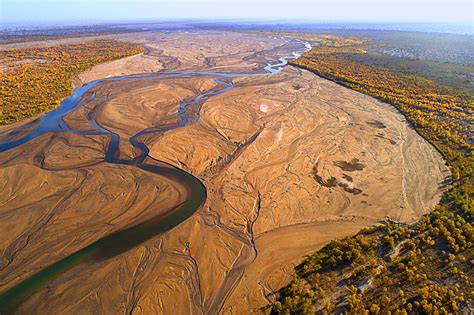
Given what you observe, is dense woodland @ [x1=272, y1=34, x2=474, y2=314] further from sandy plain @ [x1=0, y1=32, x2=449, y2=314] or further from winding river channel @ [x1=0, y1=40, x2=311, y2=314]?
winding river channel @ [x1=0, y1=40, x2=311, y2=314]

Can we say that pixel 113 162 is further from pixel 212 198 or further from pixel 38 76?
pixel 38 76

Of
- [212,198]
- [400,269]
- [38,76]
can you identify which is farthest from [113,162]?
[38,76]

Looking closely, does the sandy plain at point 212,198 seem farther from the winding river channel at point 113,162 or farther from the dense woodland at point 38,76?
the dense woodland at point 38,76

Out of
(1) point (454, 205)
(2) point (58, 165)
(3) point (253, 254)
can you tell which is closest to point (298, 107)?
(1) point (454, 205)

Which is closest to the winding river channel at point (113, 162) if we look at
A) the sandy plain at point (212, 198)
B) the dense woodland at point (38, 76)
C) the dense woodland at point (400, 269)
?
the sandy plain at point (212, 198)

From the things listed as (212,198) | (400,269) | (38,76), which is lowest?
(400,269)
